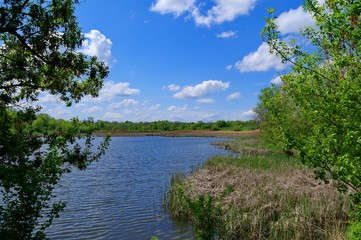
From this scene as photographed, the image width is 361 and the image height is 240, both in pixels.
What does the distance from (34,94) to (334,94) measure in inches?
282

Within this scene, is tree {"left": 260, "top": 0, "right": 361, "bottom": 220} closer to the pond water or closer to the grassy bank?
the grassy bank

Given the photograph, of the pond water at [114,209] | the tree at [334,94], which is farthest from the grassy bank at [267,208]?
the tree at [334,94]

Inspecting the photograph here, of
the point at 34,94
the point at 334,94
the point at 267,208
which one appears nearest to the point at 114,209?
the point at 267,208

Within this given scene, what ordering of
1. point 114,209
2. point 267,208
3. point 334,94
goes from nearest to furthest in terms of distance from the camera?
point 334,94
point 267,208
point 114,209

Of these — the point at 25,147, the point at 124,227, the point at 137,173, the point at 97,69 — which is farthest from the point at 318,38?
the point at 137,173

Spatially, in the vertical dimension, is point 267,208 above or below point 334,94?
below

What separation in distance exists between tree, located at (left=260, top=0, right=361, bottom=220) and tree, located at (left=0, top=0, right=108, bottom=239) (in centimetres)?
442

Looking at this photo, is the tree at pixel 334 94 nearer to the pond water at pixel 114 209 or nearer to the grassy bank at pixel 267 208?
the grassy bank at pixel 267 208

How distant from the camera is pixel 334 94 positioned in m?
6.84

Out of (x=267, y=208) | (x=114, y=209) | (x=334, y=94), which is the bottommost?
(x=114, y=209)

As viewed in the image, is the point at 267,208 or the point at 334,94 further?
the point at 267,208

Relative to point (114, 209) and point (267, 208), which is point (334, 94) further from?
point (114, 209)

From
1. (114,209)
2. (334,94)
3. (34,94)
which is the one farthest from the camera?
(114,209)

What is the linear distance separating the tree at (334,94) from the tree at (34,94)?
4418 mm
